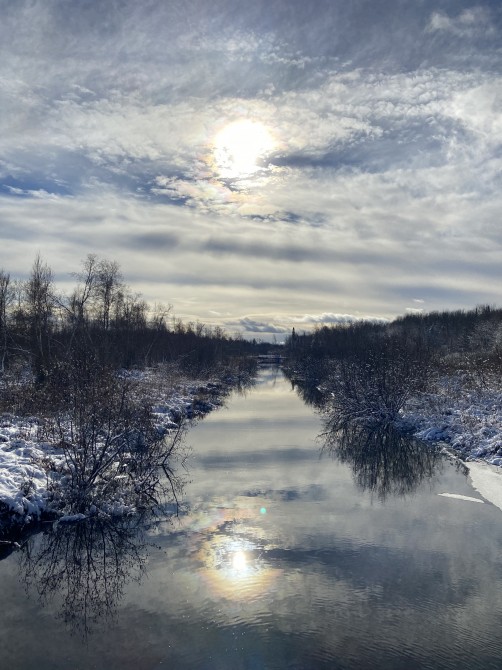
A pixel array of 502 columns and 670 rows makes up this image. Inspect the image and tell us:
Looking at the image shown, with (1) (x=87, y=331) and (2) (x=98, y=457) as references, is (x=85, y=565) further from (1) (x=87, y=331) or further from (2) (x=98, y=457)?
(1) (x=87, y=331)

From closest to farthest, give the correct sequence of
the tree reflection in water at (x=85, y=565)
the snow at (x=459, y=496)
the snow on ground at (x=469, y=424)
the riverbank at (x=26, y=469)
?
the tree reflection in water at (x=85, y=565), the riverbank at (x=26, y=469), the snow at (x=459, y=496), the snow on ground at (x=469, y=424)

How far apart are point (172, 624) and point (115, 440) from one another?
22.8 feet

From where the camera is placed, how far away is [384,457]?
21672 millimetres

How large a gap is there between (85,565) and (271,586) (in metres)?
4.00

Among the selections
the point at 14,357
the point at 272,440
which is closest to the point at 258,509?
the point at 272,440

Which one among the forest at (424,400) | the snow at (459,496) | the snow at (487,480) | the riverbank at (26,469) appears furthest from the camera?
the forest at (424,400)

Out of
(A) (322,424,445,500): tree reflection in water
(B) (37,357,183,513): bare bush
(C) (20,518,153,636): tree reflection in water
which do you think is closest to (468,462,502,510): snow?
(A) (322,424,445,500): tree reflection in water

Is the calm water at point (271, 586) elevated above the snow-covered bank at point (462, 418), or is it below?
below

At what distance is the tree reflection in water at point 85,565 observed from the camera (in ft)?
30.5

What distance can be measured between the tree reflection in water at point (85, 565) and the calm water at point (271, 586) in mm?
40

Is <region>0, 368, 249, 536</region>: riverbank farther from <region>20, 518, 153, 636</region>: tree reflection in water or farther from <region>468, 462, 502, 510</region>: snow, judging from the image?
<region>468, 462, 502, 510</region>: snow

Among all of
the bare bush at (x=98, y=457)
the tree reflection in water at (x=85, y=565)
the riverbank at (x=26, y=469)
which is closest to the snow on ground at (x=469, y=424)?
the tree reflection in water at (x=85, y=565)

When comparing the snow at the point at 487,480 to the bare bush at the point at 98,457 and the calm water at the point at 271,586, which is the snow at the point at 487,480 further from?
the bare bush at the point at 98,457

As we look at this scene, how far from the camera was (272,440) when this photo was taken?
25.1 meters
